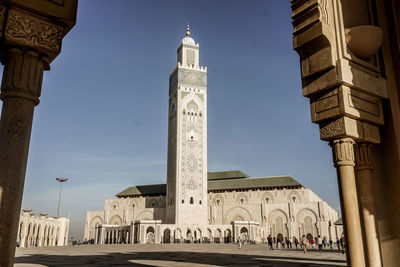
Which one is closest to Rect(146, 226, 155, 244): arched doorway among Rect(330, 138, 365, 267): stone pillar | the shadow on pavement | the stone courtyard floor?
the stone courtyard floor

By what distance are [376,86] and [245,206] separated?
146 ft

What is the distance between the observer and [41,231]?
3347cm

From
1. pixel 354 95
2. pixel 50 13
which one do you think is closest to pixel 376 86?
pixel 354 95

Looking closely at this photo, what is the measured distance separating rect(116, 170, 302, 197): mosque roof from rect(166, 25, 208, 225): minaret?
7.72m

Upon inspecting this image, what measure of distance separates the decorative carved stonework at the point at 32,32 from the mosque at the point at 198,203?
36398 millimetres

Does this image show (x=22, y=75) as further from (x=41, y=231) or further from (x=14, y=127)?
(x=41, y=231)

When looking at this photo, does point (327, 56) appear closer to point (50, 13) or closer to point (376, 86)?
point (376, 86)

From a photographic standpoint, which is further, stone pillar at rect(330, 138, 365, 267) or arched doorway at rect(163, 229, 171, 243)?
arched doorway at rect(163, 229, 171, 243)

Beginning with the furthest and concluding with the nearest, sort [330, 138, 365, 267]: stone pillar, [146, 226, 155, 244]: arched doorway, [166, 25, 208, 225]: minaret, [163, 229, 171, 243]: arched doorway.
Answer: [166, 25, 208, 225]: minaret → [163, 229, 171, 243]: arched doorway → [146, 226, 155, 244]: arched doorway → [330, 138, 365, 267]: stone pillar

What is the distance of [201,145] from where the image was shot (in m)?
45.6

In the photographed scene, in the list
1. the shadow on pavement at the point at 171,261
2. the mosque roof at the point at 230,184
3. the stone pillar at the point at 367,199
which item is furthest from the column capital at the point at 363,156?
the mosque roof at the point at 230,184

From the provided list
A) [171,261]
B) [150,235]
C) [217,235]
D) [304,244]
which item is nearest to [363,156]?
[171,261]

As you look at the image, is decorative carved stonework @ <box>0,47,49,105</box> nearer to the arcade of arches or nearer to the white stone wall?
the white stone wall

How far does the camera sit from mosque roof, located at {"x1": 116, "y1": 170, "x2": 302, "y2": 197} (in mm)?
48812
